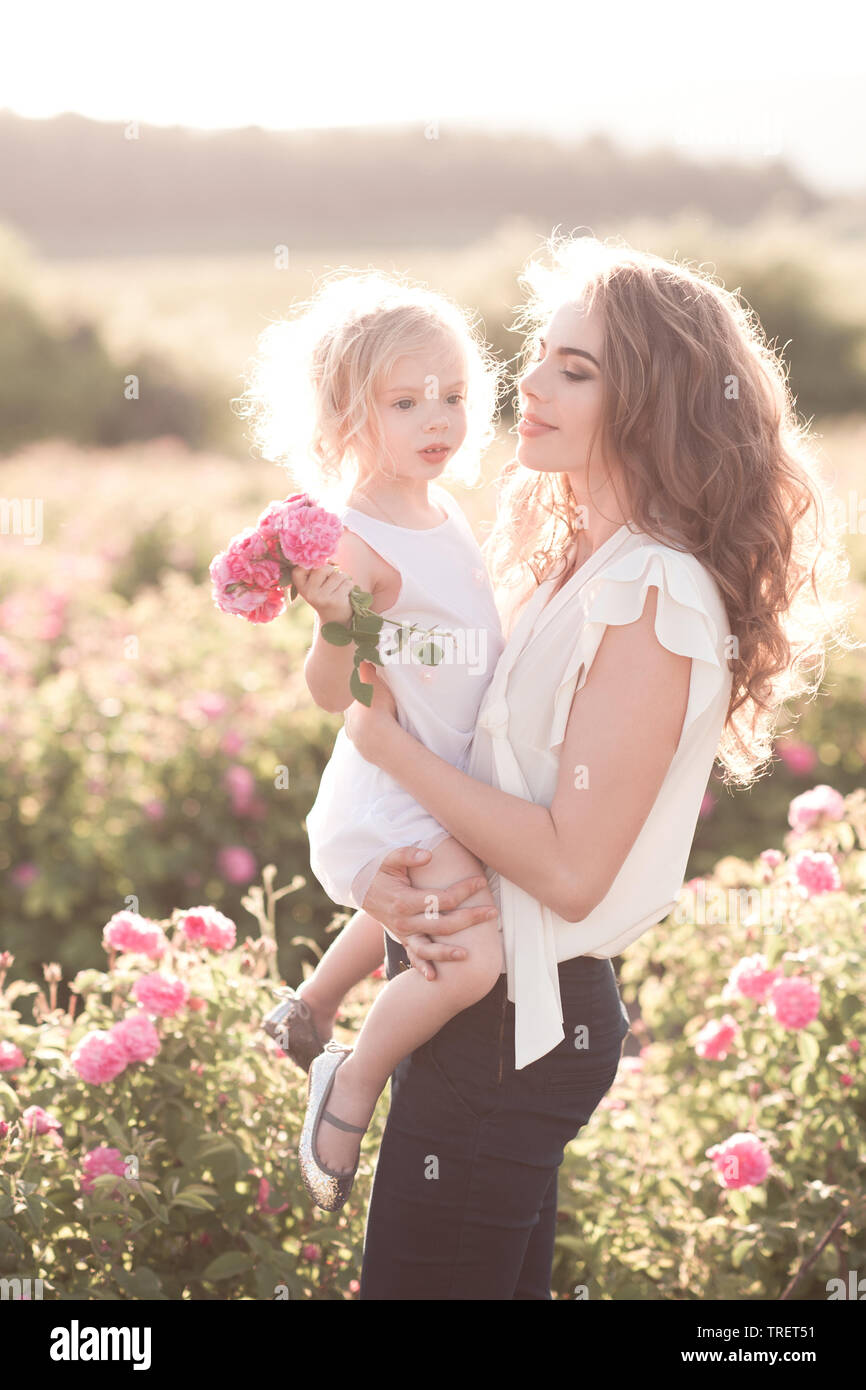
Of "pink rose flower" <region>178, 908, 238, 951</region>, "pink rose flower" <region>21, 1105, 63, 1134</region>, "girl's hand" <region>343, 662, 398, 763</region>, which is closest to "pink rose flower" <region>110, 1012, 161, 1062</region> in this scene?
"pink rose flower" <region>21, 1105, 63, 1134</region>

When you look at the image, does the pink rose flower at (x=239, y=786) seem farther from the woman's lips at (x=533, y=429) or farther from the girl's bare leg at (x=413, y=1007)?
the woman's lips at (x=533, y=429)

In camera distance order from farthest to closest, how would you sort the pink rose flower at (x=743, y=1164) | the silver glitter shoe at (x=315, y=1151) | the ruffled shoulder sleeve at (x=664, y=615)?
the pink rose flower at (x=743, y=1164) → the silver glitter shoe at (x=315, y=1151) → the ruffled shoulder sleeve at (x=664, y=615)

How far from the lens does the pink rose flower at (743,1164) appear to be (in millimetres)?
2406

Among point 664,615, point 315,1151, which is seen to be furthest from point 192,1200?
point 664,615

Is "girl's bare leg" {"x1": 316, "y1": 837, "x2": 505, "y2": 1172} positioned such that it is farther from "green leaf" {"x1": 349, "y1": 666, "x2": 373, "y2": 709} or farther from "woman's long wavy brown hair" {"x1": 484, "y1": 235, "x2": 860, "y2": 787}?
"woman's long wavy brown hair" {"x1": 484, "y1": 235, "x2": 860, "y2": 787}

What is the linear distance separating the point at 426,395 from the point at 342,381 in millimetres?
164

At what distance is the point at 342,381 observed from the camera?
7.27 ft

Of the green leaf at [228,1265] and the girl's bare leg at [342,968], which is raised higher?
the girl's bare leg at [342,968]

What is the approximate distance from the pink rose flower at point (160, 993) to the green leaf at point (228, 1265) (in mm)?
449

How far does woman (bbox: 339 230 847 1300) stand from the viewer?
1.72 metres

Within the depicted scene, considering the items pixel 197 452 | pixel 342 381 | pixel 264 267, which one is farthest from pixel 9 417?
pixel 342 381

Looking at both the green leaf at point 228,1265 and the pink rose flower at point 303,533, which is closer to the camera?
the pink rose flower at point 303,533

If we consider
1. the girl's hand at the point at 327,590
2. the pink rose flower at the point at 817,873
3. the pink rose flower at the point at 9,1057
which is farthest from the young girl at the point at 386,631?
the pink rose flower at the point at 817,873

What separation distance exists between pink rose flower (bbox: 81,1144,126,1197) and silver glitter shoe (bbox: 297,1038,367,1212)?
377 mm
